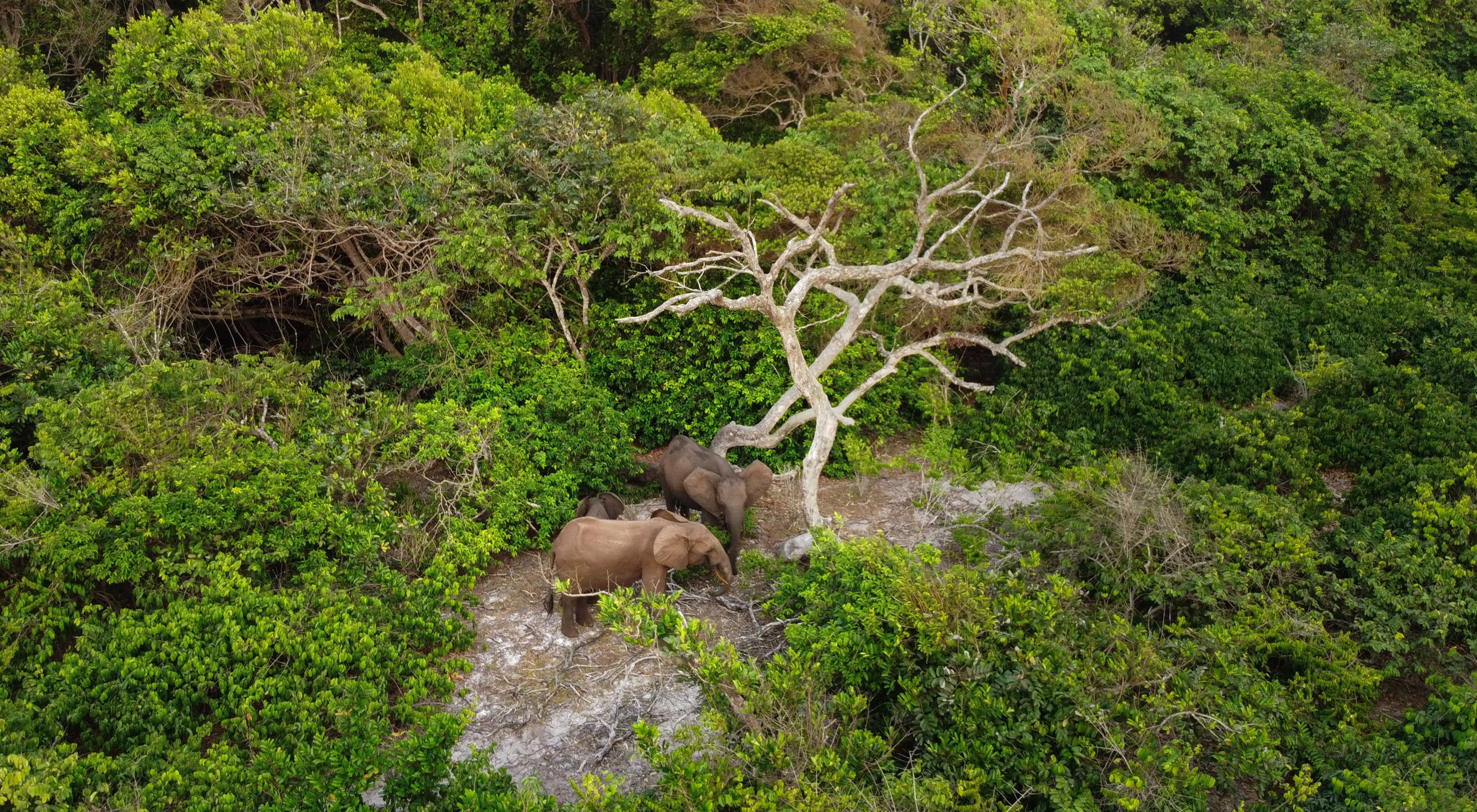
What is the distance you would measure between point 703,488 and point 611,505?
105 centimetres

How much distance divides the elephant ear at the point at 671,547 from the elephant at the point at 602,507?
129 centimetres

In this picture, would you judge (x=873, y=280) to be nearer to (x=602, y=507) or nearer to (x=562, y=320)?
(x=562, y=320)

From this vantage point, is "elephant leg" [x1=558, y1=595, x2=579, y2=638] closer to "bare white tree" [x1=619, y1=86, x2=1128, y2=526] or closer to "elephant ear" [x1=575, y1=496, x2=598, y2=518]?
"elephant ear" [x1=575, y1=496, x2=598, y2=518]

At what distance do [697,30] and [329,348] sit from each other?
345 inches

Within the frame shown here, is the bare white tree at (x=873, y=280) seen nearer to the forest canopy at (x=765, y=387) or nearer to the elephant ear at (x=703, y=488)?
the forest canopy at (x=765, y=387)

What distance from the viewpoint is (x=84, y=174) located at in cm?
1112

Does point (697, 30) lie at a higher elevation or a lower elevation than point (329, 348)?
higher

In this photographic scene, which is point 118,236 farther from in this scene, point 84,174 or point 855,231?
point 855,231

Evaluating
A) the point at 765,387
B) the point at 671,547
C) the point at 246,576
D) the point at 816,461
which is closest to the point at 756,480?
the point at 816,461

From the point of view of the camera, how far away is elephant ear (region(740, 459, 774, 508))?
10.9m

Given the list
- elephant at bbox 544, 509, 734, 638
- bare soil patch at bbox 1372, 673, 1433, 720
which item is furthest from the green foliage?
bare soil patch at bbox 1372, 673, 1433, 720

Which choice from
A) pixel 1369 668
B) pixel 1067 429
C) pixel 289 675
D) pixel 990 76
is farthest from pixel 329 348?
pixel 1369 668

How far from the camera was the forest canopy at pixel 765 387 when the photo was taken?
7.35m

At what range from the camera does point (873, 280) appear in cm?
1303
